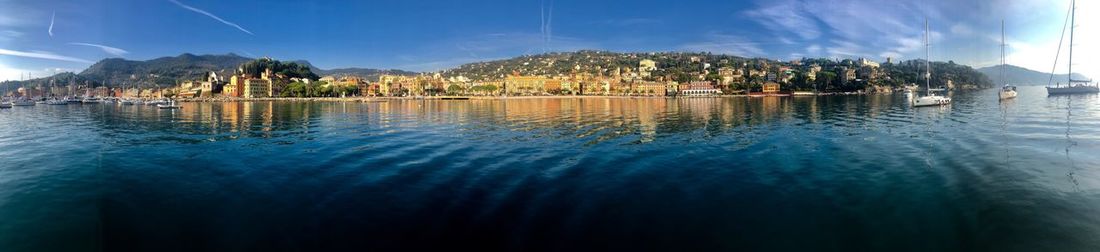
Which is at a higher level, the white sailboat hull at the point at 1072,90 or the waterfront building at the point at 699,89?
the waterfront building at the point at 699,89

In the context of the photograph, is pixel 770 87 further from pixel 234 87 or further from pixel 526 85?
pixel 234 87

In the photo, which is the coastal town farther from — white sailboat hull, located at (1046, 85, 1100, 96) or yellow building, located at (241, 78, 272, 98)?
white sailboat hull, located at (1046, 85, 1100, 96)

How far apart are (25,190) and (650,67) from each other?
15186cm

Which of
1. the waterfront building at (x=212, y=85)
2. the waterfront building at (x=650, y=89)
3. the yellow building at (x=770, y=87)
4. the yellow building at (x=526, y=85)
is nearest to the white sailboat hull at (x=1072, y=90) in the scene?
the yellow building at (x=770, y=87)

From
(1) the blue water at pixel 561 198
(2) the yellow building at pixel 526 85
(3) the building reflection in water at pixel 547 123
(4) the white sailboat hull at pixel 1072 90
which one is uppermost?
(2) the yellow building at pixel 526 85

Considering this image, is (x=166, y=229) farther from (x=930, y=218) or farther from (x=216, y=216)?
(x=930, y=218)

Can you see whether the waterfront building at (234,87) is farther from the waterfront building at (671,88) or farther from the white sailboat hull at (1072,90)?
the white sailboat hull at (1072,90)

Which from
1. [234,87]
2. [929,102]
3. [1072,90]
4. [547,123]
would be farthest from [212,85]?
[1072,90]

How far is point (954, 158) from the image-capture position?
32.4 feet

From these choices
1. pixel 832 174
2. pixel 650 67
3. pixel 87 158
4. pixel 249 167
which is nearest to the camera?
pixel 832 174

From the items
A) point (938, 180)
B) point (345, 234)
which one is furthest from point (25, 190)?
point (938, 180)

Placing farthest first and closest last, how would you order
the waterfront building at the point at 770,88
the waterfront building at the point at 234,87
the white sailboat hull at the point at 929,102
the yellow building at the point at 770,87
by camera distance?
the yellow building at the point at 770,87 < the waterfront building at the point at 770,88 < the waterfront building at the point at 234,87 < the white sailboat hull at the point at 929,102

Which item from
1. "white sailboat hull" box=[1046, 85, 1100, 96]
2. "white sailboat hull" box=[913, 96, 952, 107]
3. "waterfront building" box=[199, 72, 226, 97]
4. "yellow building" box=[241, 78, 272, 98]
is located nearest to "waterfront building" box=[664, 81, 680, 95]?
"white sailboat hull" box=[1046, 85, 1100, 96]

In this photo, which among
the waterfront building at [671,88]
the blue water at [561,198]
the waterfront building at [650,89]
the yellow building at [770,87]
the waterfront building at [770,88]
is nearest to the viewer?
the blue water at [561,198]
